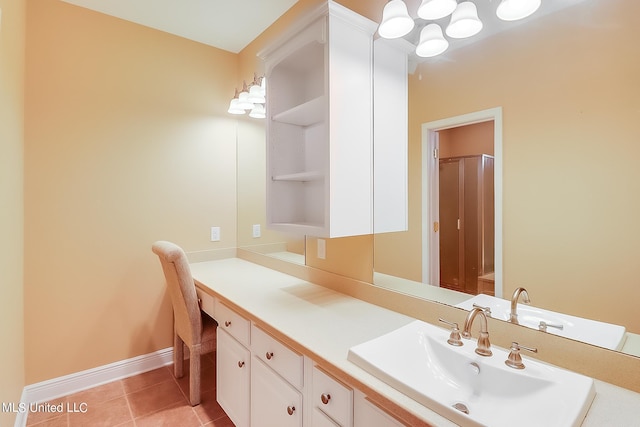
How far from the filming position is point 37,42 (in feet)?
6.34

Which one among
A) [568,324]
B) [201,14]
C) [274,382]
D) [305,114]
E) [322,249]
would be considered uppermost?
[201,14]

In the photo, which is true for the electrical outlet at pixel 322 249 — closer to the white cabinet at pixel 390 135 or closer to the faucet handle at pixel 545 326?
the white cabinet at pixel 390 135

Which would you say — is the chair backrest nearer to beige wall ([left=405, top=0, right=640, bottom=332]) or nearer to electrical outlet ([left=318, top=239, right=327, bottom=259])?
electrical outlet ([left=318, top=239, right=327, bottom=259])

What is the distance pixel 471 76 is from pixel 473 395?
1.13m

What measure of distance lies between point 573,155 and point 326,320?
107cm

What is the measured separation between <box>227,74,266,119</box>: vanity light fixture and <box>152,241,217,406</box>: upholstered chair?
47.7 inches

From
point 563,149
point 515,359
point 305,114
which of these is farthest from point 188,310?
point 563,149

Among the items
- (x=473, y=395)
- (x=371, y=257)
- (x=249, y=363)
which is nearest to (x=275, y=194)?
(x=371, y=257)

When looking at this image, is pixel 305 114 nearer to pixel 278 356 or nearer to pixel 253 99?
pixel 253 99

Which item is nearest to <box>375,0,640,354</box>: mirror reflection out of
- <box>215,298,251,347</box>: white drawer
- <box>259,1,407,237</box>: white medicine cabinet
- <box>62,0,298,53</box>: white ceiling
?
<box>259,1,407,237</box>: white medicine cabinet

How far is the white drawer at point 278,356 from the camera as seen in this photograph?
116 cm

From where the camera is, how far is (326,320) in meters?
1.32

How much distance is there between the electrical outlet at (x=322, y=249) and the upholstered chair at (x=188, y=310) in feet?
2.60

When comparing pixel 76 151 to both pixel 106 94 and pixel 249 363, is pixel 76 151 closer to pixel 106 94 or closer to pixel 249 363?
pixel 106 94
